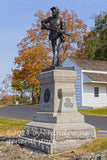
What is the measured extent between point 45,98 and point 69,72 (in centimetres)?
129

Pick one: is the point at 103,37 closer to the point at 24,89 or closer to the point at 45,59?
the point at 45,59

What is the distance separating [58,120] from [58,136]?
58cm

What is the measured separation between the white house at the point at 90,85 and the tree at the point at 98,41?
26.6 ft

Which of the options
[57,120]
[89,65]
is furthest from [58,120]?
[89,65]


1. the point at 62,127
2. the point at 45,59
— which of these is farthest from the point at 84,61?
the point at 62,127

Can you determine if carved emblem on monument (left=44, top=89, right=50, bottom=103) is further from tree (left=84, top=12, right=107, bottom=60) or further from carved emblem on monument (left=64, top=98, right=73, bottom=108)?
tree (left=84, top=12, right=107, bottom=60)

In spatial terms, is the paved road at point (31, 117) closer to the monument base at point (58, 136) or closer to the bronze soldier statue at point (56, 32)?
the monument base at point (58, 136)

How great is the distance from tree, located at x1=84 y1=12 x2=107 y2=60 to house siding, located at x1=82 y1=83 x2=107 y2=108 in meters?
9.35

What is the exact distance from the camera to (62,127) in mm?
8453

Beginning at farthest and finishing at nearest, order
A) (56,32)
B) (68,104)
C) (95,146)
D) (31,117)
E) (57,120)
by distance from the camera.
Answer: (31,117)
(56,32)
(68,104)
(57,120)
(95,146)

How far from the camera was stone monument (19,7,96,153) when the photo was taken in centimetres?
832

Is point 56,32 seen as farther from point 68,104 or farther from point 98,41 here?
point 98,41

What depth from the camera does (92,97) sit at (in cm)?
2697

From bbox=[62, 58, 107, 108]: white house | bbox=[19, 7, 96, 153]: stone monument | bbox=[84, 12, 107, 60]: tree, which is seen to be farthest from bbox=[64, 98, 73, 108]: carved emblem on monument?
bbox=[84, 12, 107, 60]: tree
